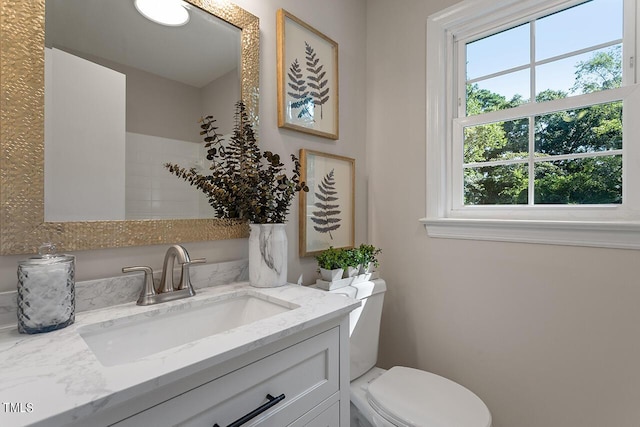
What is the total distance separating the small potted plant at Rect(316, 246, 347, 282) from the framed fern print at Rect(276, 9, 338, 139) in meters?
0.58

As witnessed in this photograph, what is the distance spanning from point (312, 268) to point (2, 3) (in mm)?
1293

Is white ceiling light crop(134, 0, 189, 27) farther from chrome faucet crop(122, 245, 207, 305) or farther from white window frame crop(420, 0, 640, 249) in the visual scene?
white window frame crop(420, 0, 640, 249)

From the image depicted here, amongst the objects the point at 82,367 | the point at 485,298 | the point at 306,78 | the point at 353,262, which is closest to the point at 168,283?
the point at 82,367

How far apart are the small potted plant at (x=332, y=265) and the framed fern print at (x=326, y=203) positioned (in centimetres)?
10

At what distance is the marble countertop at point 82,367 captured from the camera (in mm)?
431

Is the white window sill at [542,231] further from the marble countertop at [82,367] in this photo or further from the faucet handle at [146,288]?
the faucet handle at [146,288]

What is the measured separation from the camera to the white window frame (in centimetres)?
116

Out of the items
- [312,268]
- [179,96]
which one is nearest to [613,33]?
[312,268]

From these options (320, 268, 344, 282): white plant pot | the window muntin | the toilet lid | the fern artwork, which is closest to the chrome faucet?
(320, 268, 344, 282): white plant pot

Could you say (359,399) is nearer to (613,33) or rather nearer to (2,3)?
(2,3)

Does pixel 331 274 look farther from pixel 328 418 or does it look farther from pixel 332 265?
pixel 328 418

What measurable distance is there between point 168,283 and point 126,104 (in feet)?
1.80

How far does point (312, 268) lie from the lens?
1.51 m

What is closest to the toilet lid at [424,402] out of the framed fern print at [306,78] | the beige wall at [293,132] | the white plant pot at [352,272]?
the white plant pot at [352,272]
